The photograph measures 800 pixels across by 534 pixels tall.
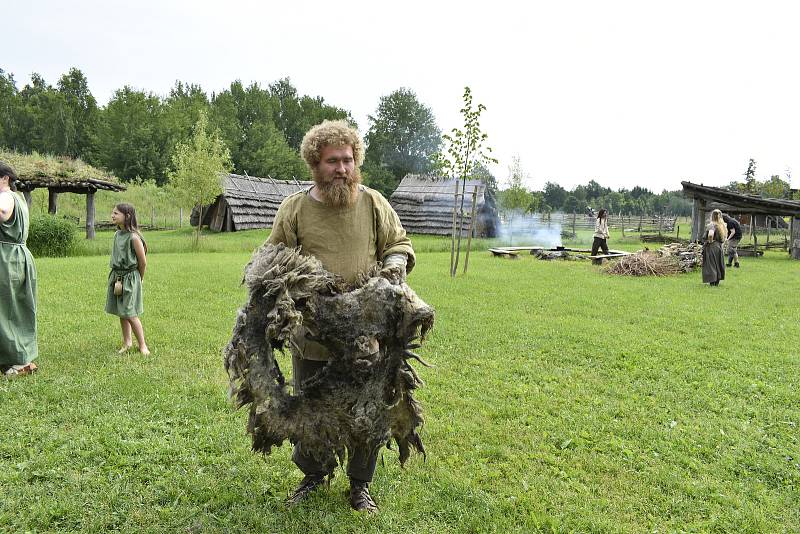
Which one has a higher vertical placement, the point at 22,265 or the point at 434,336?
the point at 22,265

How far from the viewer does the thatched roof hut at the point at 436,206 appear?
33219 millimetres

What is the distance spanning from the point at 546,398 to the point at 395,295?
10.4 feet

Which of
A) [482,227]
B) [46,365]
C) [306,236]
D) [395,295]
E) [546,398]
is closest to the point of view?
[395,295]

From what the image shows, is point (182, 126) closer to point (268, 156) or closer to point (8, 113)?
point (268, 156)

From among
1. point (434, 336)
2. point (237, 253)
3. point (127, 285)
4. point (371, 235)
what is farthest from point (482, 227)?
point (371, 235)

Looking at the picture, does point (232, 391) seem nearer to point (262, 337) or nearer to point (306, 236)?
point (262, 337)

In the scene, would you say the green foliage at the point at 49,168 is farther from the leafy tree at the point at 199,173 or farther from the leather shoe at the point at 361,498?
the leather shoe at the point at 361,498

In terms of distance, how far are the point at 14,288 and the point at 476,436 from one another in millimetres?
5177

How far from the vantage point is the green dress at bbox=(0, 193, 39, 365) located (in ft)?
18.2

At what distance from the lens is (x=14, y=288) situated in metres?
5.65

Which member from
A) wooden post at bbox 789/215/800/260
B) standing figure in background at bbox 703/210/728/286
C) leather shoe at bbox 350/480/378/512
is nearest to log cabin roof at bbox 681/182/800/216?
wooden post at bbox 789/215/800/260

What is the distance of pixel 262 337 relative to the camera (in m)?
2.99

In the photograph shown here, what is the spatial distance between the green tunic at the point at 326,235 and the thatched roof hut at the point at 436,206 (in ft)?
94.2

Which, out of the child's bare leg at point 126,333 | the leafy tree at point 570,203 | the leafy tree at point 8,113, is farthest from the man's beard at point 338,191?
the leafy tree at point 570,203
